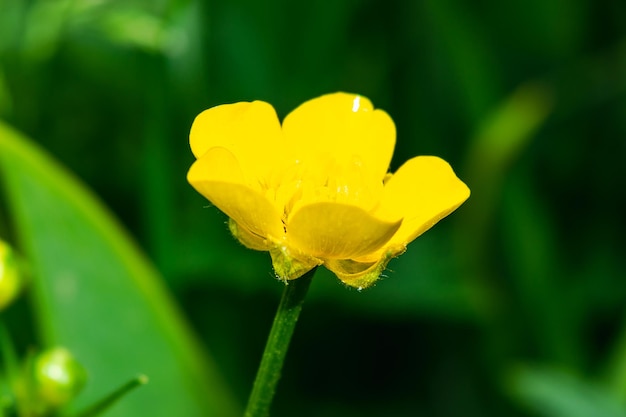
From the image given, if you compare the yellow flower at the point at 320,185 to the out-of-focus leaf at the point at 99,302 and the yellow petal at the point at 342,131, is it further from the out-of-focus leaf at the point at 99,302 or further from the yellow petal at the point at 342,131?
the out-of-focus leaf at the point at 99,302

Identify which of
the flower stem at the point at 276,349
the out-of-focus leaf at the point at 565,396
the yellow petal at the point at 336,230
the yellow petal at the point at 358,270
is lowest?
the out-of-focus leaf at the point at 565,396

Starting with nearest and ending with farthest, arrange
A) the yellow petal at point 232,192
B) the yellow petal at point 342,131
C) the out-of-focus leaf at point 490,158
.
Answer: the yellow petal at point 232,192, the yellow petal at point 342,131, the out-of-focus leaf at point 490,158

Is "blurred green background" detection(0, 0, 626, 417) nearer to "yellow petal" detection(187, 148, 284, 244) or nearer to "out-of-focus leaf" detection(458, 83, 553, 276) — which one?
"out-of-focus leaf" detection(458, 83, 553, 276)

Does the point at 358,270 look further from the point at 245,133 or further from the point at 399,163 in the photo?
the point at 399,163

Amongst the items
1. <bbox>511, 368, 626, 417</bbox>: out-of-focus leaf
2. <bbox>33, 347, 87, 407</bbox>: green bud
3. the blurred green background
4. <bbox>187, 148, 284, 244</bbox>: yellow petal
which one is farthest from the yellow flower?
<bbox>511, 368, 626, 417</bbox>: out-of-focus leaf

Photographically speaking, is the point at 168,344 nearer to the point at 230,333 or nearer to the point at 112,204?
the point at 230,333

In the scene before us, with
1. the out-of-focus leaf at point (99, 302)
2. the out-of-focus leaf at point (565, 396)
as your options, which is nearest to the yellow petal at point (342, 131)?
the out-of-focus leaf at point (99, 302)

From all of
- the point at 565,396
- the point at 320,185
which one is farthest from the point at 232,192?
the point at 565,396

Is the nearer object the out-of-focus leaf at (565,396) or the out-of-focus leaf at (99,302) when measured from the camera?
the out-of-focus leaf at (99,302)
